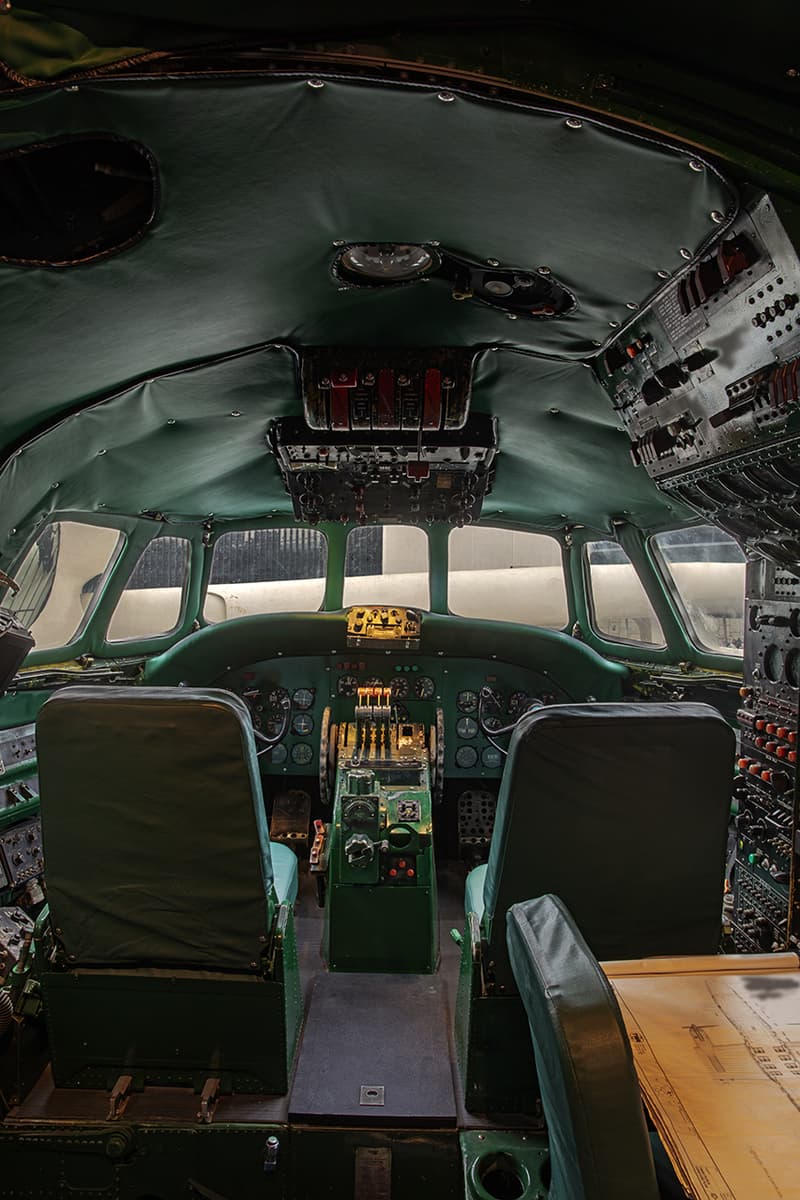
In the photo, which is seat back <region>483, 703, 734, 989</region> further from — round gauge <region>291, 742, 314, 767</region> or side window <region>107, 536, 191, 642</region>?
side window <region>107, 536, 191, 642</region>

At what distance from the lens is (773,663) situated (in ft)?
9.29

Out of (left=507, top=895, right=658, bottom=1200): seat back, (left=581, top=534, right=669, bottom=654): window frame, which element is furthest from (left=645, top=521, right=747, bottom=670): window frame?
(left=507, top=895, right=658, bottom=1200): seat back

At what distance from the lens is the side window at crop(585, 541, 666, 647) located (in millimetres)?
4922

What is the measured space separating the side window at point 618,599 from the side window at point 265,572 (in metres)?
2.07

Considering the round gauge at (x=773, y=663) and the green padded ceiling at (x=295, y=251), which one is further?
the round gauge at (x=773, y=663)

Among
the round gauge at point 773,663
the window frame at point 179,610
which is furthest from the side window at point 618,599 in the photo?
the window frame at point 179,610

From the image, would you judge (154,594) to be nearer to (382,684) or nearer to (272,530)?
(272,530)

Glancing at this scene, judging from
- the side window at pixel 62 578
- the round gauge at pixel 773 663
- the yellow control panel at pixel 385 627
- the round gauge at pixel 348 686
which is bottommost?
the round gauge at pixel 348 686

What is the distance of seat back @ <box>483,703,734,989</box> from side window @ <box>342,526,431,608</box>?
3375mm

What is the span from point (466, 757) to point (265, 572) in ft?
6.81

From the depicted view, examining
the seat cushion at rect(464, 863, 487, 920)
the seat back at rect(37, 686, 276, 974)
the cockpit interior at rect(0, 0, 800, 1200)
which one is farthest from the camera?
the seat cushion at rect(464, 863, 487, 920)

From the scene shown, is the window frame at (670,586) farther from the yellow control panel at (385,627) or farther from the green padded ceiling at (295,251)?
the yellow control panel at (385,627)

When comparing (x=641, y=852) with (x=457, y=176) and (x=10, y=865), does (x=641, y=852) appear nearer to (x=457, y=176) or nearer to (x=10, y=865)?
(x=457, y=176)

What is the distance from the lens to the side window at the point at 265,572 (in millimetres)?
5410
